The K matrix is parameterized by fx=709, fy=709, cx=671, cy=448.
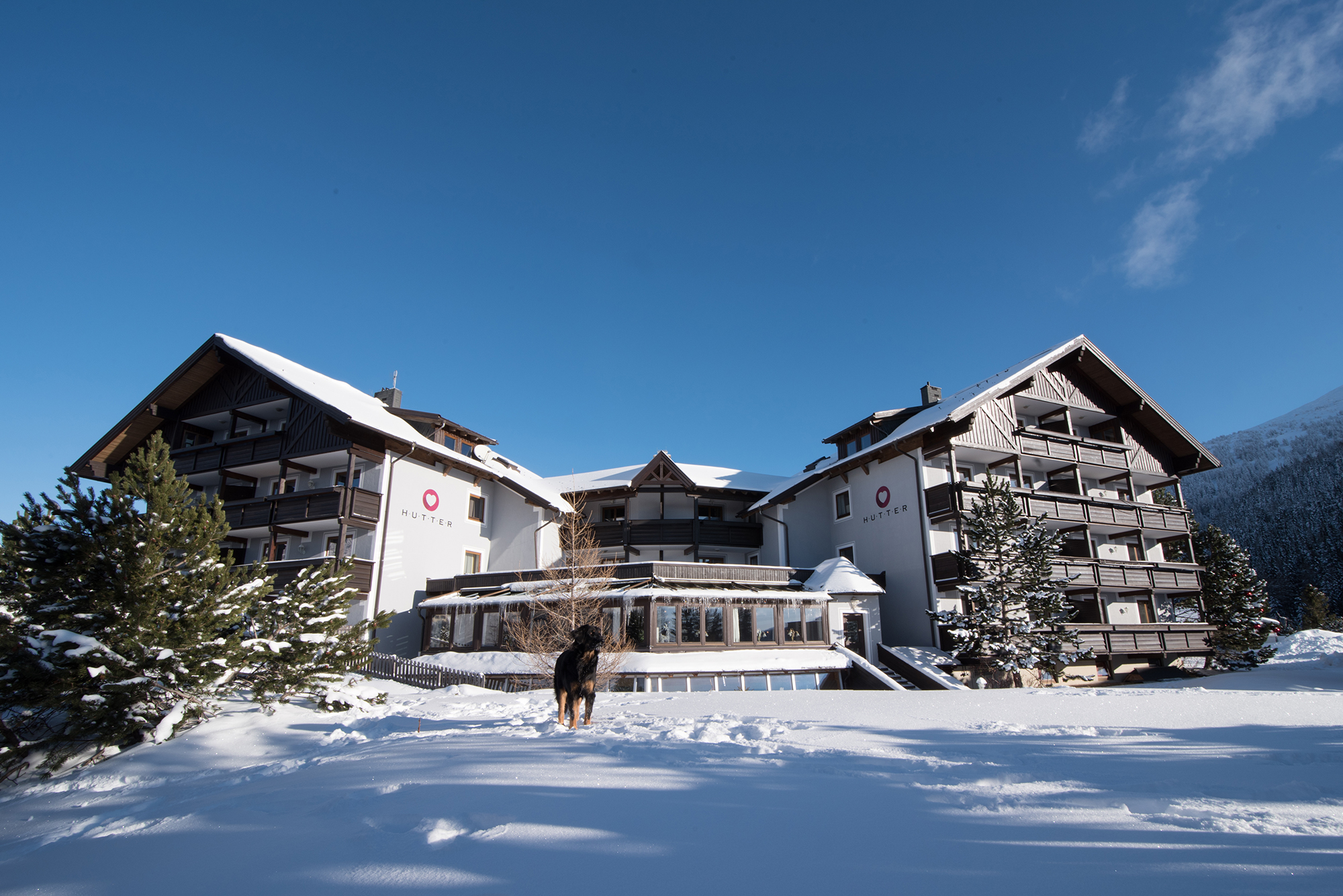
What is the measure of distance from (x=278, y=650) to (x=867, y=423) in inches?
1003

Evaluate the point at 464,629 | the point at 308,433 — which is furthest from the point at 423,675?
the point at 308,433

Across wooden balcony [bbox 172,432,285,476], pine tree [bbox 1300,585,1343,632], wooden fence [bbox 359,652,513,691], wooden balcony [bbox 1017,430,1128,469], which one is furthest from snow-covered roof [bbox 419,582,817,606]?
pine tree [bbox 1300,585,1343,632]

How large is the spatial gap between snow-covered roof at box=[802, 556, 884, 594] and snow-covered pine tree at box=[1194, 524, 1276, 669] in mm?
15886

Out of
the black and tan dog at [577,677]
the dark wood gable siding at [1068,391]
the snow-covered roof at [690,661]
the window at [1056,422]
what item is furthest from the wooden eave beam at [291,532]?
the window at [1056,422]

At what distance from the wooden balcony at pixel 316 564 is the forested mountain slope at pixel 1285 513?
248 ft

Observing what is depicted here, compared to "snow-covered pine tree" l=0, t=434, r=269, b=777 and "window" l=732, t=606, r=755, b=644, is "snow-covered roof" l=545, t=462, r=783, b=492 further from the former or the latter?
"snow-covered pine tree" l=0, t=434, r=269, b=777

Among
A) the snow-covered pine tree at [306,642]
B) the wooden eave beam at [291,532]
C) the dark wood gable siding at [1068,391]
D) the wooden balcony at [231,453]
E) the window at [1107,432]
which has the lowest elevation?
the snow-covered pine tree at [306,642]

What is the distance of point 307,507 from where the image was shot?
84.5 feet

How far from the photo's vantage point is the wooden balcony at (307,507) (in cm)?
2530

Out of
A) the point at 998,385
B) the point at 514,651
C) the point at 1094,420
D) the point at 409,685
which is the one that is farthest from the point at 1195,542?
the point at 409,685

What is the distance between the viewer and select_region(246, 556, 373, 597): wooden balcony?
81.7 ft

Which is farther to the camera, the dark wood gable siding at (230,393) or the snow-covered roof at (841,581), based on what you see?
the dark wood gable siding at (230,393)

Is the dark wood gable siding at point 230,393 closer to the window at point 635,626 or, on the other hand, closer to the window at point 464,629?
the window at point 464,629

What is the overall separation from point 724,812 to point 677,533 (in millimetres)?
29313
